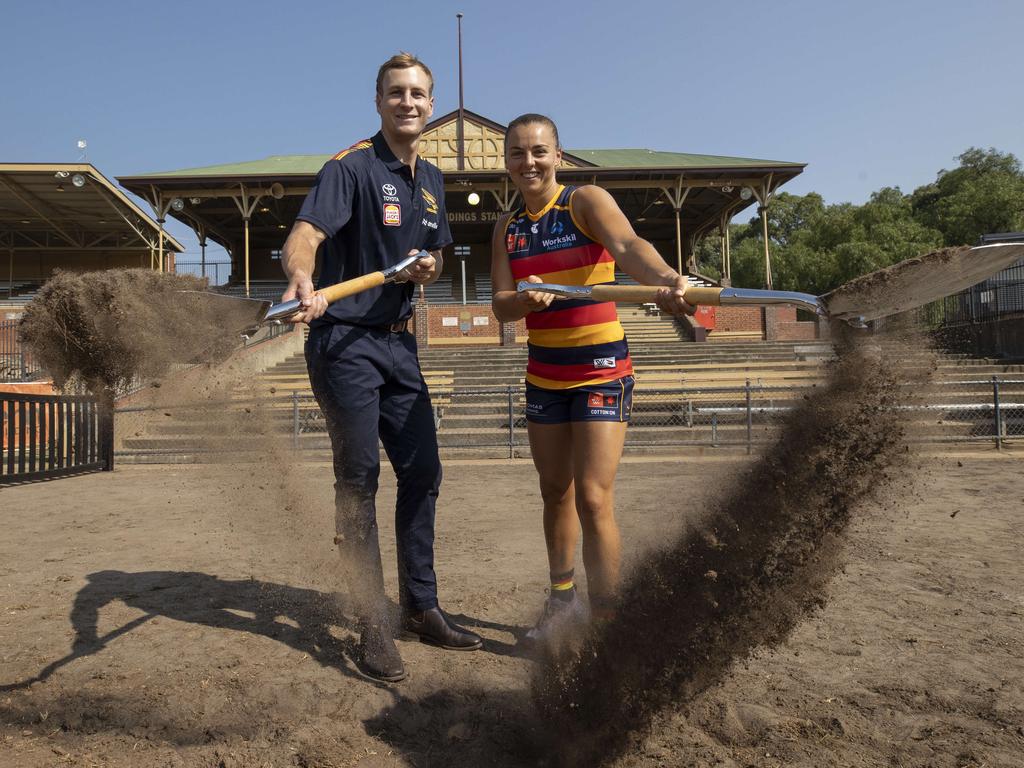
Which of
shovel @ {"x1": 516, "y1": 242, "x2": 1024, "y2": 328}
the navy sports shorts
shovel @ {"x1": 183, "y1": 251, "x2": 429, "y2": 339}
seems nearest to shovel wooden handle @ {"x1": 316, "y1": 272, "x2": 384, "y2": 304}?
shovel @ {"x1": 183, "y1": 251, "x2": 429, "y2": 339}

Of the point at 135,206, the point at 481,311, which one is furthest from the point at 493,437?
the point at 135,206

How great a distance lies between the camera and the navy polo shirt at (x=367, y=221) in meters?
3.10

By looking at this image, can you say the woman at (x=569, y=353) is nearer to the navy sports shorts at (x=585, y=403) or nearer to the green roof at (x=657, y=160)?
the navy sports shorts at (x=585, y=403)

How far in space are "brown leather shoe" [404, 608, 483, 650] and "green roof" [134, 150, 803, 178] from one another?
77.4 feet

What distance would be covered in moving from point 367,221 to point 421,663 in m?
1.92

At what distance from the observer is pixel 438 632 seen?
3.35 meters

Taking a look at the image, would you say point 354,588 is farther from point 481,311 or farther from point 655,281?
point 481,311

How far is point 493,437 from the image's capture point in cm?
1316

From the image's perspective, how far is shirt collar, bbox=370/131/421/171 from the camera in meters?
3.36

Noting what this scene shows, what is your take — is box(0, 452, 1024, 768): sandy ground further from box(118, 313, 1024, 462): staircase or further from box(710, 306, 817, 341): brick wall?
box(710, 306, 817, 341): brick wall

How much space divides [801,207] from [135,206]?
55.1m

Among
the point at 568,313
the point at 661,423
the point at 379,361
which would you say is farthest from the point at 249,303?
the point at 661,423

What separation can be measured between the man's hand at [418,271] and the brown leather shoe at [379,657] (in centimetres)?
144

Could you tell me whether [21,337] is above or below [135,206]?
below
